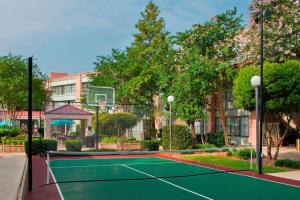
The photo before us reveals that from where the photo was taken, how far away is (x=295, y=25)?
25781 mm

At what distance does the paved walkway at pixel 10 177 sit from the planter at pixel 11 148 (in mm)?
5446

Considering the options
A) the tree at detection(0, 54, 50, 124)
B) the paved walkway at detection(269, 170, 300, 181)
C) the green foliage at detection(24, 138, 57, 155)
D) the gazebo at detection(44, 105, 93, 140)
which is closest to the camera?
the paved walkway at detection(269, 170, 300, 181)

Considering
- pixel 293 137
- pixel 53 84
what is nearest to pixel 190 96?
pixel 293 137

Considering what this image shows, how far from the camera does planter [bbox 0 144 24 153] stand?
2650 centimetres

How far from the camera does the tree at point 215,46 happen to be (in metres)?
27.2

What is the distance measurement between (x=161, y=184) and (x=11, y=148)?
641 inches

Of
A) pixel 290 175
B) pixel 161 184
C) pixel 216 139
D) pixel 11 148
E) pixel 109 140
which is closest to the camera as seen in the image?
pixel 161 184

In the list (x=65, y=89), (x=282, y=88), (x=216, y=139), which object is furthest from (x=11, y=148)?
(x=65, y=89)

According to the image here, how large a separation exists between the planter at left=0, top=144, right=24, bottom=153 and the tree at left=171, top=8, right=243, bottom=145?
42.3 ft

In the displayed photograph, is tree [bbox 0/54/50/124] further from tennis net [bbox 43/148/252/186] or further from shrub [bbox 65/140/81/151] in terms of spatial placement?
tennis net [bbox 43/148/252/186]

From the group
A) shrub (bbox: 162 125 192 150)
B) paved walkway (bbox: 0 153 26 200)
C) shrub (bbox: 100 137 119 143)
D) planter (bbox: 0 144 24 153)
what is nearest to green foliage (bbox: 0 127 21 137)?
planter (bbox: 0 144 24 153)

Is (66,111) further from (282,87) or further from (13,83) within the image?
(282,87)

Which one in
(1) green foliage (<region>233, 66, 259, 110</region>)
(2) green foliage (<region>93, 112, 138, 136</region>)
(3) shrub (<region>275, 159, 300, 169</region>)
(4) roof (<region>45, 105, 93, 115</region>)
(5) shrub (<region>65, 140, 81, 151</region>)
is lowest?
(3) shrub (<region>275, 159, 300, 169</region>)

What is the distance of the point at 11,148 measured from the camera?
2659 cm
